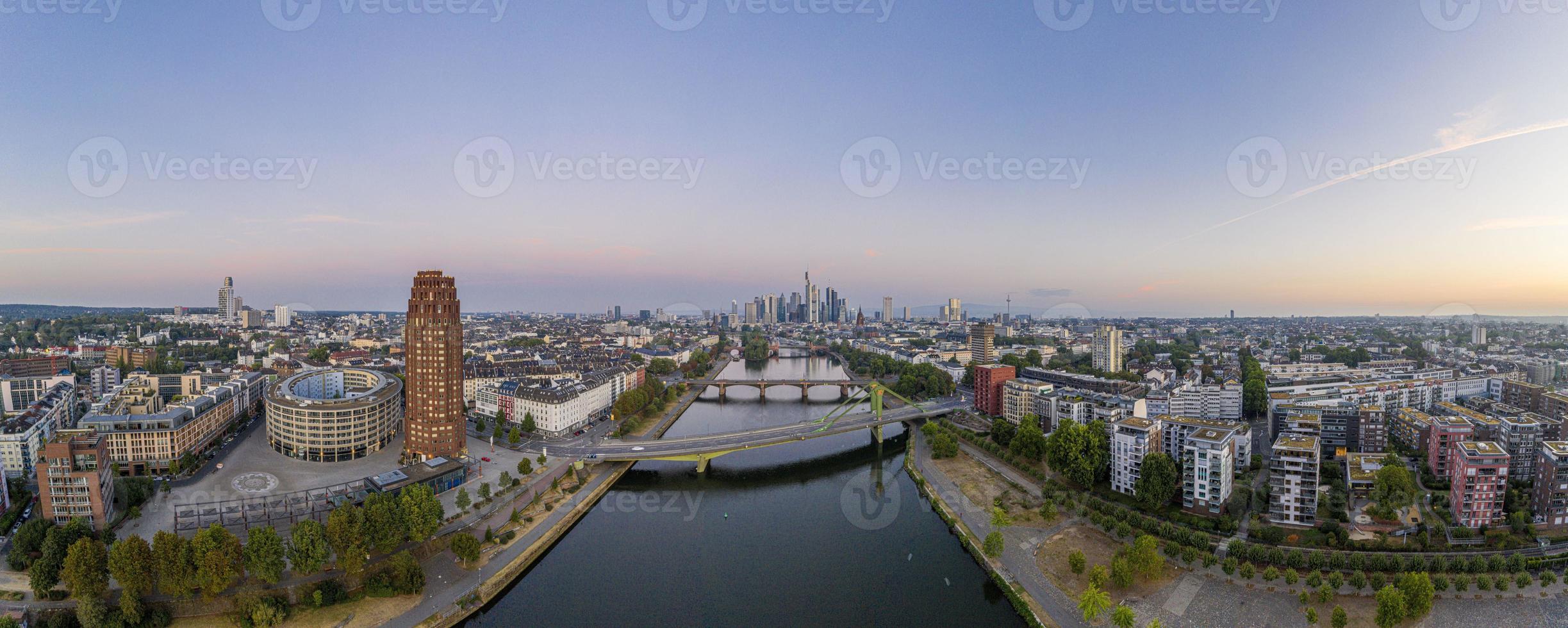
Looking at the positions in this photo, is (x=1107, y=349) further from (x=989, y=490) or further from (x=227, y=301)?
(x=227, y=301)

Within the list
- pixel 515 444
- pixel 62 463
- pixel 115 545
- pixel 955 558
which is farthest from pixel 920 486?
pixel 62 463

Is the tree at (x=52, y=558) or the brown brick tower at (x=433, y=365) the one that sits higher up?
the brown brick tower at (x=433, y=365)

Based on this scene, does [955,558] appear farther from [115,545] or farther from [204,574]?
[115,545]

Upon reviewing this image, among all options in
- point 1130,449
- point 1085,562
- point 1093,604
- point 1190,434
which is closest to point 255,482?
point 1093,604

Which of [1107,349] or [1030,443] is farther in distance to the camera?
[1107,349]

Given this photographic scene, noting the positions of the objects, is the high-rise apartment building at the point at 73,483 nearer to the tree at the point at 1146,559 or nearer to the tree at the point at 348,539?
the tree at the point at 348,539

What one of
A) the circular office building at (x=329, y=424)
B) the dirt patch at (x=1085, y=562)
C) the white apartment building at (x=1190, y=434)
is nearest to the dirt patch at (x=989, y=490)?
the dirt patch at (x=1085, y=562)

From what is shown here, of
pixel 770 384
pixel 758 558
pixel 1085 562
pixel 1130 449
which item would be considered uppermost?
pixel 1130 449
